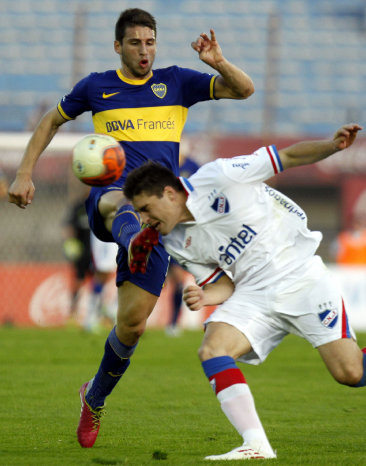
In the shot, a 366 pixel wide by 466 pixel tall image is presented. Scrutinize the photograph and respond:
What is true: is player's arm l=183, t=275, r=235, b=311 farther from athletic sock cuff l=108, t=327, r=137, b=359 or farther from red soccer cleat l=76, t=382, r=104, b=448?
red soccer cleat l=76, t=382, r=104, b=448

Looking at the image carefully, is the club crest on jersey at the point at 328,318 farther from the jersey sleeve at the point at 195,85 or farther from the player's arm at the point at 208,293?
the jersey sleeve at the point at 195,85

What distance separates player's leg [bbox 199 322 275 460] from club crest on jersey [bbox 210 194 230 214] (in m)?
0.58

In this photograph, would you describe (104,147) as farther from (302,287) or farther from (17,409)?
(17,409)

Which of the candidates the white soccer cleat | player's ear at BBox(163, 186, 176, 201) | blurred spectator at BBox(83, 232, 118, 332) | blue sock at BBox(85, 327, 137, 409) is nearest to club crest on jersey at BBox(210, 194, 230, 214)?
player's ear at BBox(163, 186, 176, 201)

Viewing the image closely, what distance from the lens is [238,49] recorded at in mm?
23250

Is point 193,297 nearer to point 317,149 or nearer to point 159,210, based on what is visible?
point 159,210

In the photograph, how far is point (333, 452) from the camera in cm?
452

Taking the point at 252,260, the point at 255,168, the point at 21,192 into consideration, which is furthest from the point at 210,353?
the point at 21,192

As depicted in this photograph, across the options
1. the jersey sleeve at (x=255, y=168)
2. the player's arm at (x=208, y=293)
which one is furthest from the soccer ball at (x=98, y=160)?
the player's arm at (x=208, y=293)

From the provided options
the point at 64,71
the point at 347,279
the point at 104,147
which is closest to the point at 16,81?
the point at 64,71

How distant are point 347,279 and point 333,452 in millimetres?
10861

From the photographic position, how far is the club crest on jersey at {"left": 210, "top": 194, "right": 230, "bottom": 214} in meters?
4.38

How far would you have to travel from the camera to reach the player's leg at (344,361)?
439cm

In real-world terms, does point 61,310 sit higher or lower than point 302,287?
lower
